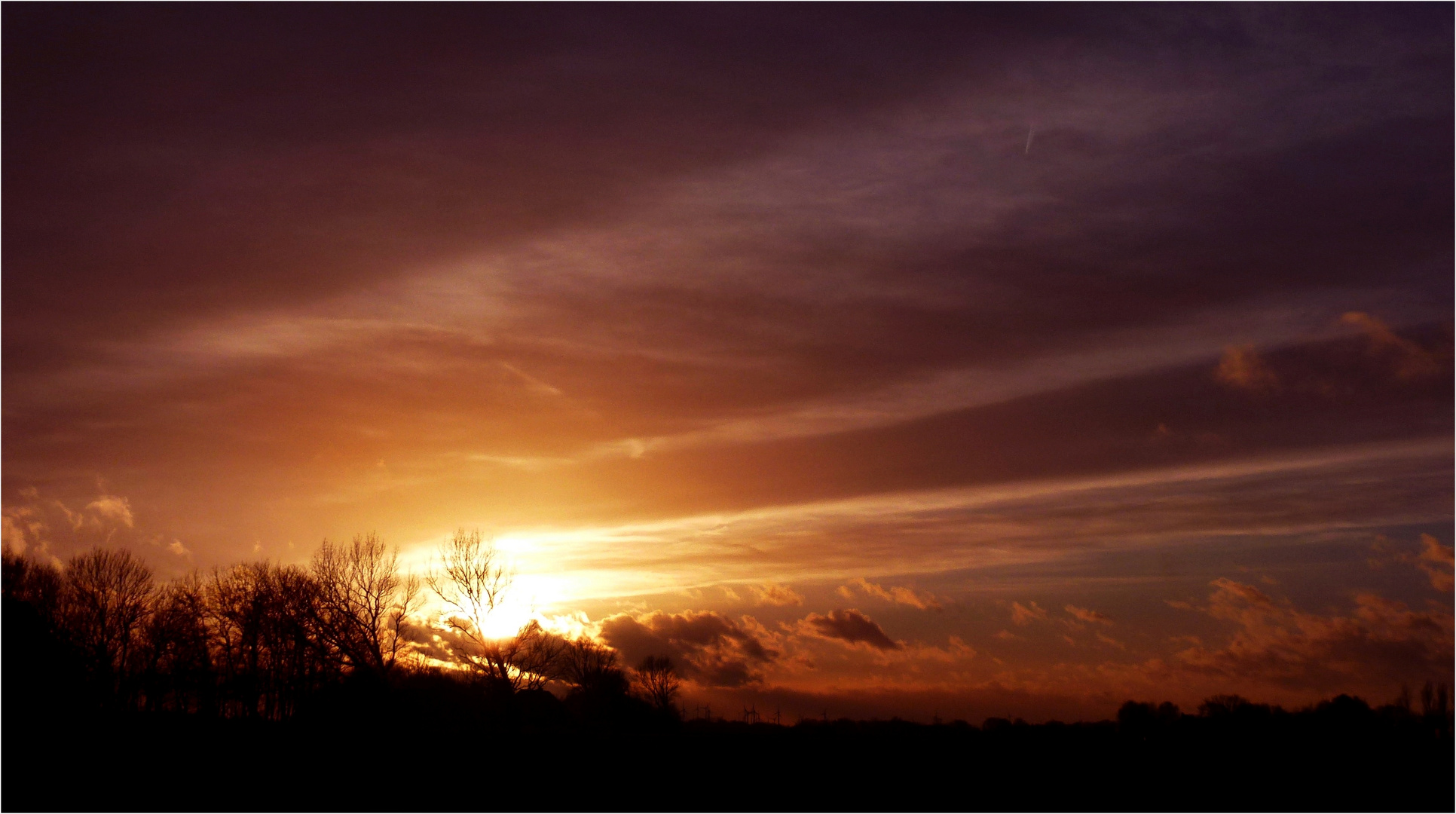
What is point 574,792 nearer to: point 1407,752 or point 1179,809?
point 1179,809

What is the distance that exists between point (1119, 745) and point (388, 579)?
4293 centimetres

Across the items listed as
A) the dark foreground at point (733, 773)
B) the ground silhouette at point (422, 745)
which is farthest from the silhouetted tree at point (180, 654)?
the dark foreground at point (733, 773)

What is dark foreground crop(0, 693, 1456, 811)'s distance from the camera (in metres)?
38.7

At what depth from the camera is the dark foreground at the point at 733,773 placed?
1522 inches

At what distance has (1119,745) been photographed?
51.2 metres

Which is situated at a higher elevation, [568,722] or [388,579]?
[388,579]

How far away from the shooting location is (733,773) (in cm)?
4216

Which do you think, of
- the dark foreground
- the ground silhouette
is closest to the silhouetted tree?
the ground silhouette

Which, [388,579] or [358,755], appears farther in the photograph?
[388,579]

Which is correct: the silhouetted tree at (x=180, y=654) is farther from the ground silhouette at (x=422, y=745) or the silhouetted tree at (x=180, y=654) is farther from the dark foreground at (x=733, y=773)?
the dark foreground at (x=733, y=773)

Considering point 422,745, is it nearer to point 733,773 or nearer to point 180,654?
point 733,773

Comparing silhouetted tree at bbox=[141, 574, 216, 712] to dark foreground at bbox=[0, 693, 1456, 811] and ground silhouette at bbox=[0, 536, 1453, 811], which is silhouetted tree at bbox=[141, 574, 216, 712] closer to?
ground silhouette at bbox=[0, 536, 1453, 811]

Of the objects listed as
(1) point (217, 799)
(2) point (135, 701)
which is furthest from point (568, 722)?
(1) point (217, 799)

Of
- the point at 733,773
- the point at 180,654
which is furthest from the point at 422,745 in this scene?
the point at 180,654
